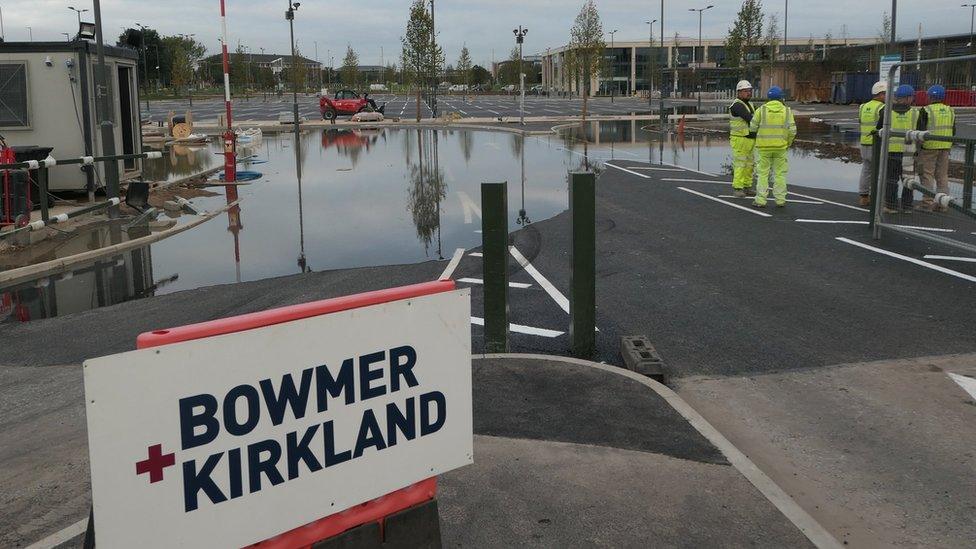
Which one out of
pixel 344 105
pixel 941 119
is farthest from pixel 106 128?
pixel 344 105

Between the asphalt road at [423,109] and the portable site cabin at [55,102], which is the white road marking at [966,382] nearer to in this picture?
the portable site cabin at [55,102]

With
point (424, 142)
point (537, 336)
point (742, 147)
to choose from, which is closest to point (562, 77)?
point (424, 142)

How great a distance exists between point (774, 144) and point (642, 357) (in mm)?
8789

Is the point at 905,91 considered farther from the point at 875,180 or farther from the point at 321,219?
the point at 321,219

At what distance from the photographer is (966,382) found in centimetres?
592

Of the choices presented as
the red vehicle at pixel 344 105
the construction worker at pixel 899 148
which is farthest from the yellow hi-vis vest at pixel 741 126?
the red vehicle at pixel 344 105

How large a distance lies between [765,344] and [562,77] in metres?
120

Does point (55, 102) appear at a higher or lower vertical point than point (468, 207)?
higher

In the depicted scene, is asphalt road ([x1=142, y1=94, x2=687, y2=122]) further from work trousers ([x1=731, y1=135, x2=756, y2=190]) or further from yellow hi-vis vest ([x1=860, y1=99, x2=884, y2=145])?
yellow hi-vis vest ([x1=860, y1=99, x2=884, y2=145])

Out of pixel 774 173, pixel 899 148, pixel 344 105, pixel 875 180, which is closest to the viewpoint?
pixel 899 148

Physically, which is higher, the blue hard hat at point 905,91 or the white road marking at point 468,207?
the blue hard hat at point 905,91

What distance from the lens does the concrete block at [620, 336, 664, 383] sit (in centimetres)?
600

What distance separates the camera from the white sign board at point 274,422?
271 cm

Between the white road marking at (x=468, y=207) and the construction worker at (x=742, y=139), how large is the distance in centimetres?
463
